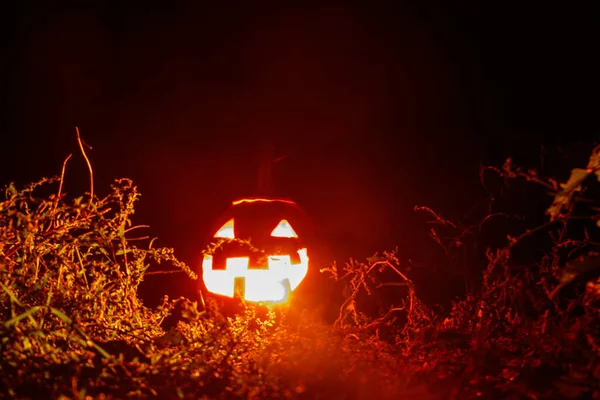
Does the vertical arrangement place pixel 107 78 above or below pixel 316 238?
above

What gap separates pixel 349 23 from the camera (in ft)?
10.5

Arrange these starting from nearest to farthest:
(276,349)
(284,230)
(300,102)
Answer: (276,349) → (284,230) → (300,102)

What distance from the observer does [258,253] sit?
8.55ft

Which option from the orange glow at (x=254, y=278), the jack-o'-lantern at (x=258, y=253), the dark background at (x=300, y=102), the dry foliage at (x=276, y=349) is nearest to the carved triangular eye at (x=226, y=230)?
the jack-o'-lantern at (x=258, y=253)

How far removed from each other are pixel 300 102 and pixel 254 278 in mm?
1235

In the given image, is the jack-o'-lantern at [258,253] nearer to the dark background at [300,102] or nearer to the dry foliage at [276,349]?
the dark background at [300,102]

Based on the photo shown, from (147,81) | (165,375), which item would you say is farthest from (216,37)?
(165,375)

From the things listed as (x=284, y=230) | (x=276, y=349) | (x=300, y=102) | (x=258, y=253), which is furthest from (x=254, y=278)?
(x=300, y=102)

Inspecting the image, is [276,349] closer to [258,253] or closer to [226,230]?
[258,253]

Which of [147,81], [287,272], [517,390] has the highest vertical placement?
[147,81]

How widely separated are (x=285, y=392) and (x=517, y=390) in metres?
0.59

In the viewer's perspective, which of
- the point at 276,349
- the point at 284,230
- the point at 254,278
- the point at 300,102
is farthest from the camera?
the point at 300,102

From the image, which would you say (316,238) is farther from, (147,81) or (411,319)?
(147,81)

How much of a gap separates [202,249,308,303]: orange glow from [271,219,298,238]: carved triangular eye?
0.32 feet
